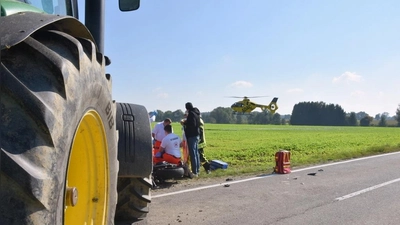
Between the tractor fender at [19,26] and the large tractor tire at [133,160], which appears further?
the large tractor tire at [133,160]

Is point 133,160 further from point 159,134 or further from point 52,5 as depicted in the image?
point 159,134

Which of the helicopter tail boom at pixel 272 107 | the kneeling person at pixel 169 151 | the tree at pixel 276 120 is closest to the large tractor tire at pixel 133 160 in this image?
the kneeling person at pixel 169 151

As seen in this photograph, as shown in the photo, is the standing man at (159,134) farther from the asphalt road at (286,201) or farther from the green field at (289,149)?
the asphalt road at (286,201)

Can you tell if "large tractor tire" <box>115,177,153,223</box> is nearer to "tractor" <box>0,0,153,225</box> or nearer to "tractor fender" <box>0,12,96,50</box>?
"tractor" <box>0,0,153,225</box>

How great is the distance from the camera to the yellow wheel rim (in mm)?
2781

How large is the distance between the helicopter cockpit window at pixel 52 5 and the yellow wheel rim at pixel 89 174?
101cm

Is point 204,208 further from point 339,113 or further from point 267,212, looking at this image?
point 339,113

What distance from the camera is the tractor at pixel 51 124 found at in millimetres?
1674

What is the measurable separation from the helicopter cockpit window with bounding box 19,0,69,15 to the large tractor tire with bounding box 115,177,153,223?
1736 millimetres

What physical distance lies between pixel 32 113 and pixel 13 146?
148mm

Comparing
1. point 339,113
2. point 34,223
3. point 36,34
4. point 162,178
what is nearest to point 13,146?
point 34,223

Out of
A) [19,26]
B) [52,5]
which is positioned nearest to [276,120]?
[52,5]

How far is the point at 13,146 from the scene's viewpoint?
1.67 meters

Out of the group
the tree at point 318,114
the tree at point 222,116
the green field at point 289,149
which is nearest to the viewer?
the green field at point 289,149
